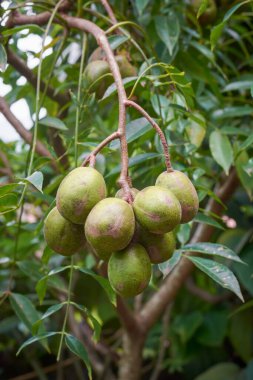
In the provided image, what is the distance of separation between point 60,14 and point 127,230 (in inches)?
19.9

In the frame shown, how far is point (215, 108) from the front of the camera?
111 centimetres

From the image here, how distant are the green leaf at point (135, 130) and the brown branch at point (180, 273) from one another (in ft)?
1.51

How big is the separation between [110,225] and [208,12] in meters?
0.72

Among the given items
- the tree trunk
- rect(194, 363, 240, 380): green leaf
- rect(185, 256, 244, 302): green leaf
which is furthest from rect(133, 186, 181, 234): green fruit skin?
rect(194, 363, 240, 380): green leaf

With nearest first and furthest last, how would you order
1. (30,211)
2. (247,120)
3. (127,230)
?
(127,230)
(247,120)
(30,211)

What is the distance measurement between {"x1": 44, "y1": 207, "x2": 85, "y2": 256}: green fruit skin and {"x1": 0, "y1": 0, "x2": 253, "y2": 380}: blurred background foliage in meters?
0.05

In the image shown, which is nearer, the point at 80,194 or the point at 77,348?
the point at 80,194

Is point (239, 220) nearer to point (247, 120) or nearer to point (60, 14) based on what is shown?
point (247, 120)

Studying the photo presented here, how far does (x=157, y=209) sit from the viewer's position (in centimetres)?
48

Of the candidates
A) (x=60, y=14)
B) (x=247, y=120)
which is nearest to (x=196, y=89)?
(x=247, y=120)

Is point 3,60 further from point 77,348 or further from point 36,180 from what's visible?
point 77,348

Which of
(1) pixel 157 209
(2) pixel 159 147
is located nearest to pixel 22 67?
(2) pixel 159 147

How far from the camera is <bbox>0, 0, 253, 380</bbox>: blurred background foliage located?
78 cm

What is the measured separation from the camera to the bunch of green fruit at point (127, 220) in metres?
0.48
